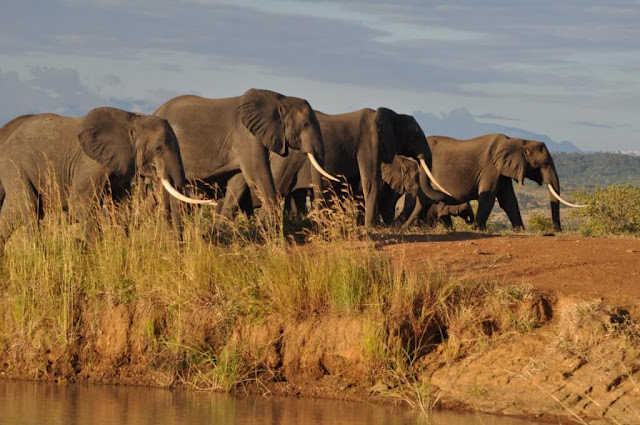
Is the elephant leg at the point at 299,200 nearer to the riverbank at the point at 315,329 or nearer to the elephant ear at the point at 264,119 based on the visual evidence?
the elephant ear at the point at 264,119

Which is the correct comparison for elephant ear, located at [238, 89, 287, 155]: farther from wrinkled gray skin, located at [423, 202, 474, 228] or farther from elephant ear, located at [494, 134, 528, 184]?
elephant ear, located at [494, 134, 528, 184]

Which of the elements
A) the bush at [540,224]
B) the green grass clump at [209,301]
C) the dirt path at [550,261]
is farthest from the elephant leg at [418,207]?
the green grass clump at [209,301]

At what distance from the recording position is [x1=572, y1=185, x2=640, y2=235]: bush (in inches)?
976

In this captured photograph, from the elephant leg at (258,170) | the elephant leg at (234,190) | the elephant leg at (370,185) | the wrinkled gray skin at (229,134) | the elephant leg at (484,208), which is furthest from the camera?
the elephant leg at (484,208)

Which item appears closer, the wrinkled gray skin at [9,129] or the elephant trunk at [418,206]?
the wrinkled gray skin at [9,129]

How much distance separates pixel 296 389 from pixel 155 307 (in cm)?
171

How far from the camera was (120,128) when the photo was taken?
1570 cm

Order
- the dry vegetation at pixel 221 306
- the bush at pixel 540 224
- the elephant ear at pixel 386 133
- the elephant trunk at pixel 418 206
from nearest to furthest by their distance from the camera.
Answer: the dry vegetation at pixel 221 306 → the elephant ear at pixel 386 133 → the elephant trunk at pixel 418 206 → the bush at pixel 540 224

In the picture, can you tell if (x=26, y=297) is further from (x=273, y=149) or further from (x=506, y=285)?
(x=273, y=149)

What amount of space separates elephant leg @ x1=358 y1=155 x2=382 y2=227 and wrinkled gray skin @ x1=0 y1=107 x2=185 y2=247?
19.5 ft

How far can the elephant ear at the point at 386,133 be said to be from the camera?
22266mm

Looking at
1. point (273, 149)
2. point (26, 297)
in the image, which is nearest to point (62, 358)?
point (26, 297)

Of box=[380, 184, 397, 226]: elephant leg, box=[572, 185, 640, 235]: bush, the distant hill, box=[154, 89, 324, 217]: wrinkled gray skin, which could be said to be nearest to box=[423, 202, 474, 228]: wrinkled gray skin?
box=[380, 184, 397, 226]: elephant leg

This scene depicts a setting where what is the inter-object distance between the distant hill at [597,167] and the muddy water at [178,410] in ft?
309
